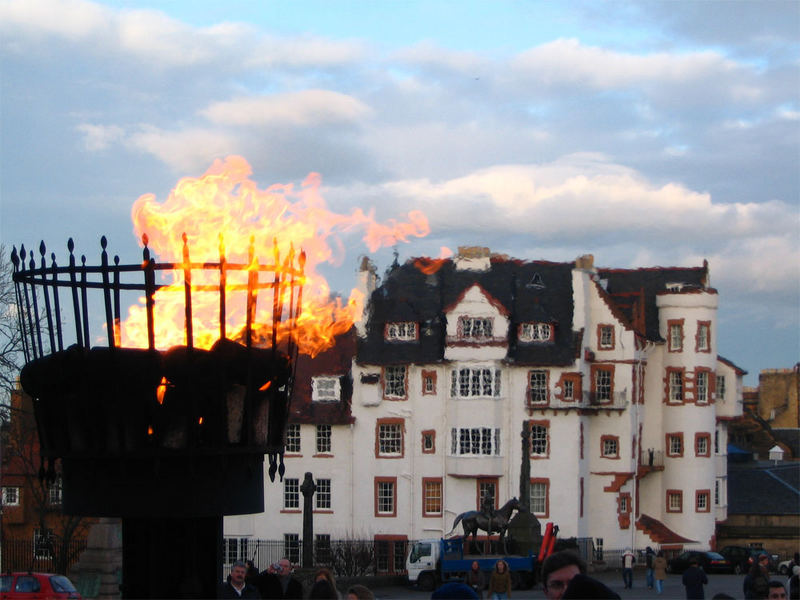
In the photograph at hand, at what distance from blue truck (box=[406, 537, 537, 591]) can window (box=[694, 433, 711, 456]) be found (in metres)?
24.0

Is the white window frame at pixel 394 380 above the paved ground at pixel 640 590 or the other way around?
above

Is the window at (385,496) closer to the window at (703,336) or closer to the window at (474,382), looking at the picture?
the window at (474,382)

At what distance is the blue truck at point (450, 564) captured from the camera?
47.7m

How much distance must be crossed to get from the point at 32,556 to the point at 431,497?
22.4m

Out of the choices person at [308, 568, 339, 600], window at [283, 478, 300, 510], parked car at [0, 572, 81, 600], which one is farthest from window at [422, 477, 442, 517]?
person at [308, 568, 339, 600]

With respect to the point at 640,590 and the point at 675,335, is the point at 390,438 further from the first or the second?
the point at 640,590

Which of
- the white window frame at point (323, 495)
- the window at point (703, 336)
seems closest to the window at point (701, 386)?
the window at point (703, 336)

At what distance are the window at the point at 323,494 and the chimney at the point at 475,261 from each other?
13.2 metres

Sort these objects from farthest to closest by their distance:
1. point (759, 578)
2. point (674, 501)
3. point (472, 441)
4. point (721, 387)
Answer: point (721, 387) → point (674, 501) → point (472, 441) → point (759, 578)

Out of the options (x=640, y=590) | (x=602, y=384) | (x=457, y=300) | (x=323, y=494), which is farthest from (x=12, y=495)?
(x=640, y=590)

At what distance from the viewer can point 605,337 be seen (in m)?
67.1

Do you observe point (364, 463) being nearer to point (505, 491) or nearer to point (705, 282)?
point (505, 491)

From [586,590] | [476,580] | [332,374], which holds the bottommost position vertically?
[476,580]

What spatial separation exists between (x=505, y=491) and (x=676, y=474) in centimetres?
1117
